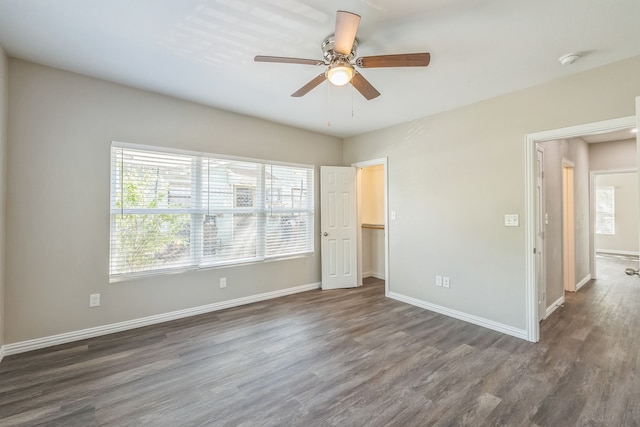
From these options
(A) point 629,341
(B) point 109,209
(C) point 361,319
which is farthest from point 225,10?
(A) point 629,341

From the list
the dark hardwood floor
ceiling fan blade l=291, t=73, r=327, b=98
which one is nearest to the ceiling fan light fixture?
ceiling fan blade l=291, t=73, r=327, b=98

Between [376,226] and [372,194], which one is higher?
[372,194]

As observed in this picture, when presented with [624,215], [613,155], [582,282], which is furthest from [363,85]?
[624,215]

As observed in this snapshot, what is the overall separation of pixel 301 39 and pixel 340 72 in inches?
18.3

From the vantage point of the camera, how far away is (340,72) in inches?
80.4

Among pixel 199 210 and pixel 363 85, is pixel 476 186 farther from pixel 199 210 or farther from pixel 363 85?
pixel 199 210

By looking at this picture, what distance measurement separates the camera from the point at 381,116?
391cm

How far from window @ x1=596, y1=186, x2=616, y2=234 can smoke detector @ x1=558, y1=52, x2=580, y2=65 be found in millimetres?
8492

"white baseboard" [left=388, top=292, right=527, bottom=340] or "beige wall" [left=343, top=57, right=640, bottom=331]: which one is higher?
"beige wall" [left=343, top=57, right=640, bottom=331]

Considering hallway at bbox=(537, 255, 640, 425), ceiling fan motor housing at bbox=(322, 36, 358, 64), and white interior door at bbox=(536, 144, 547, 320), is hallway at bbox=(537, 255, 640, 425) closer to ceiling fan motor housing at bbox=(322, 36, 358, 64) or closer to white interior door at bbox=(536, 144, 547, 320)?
white interior door at bbox=(536, 144, 547, 320)

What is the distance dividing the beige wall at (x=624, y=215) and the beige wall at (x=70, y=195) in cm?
1062

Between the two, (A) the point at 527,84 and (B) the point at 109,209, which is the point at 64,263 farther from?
(A) the point at 527,84

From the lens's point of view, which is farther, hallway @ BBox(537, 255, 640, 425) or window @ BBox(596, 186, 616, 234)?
window @ BBox(596, 186, 616, 234)

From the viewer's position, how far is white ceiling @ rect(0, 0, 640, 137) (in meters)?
1.86
